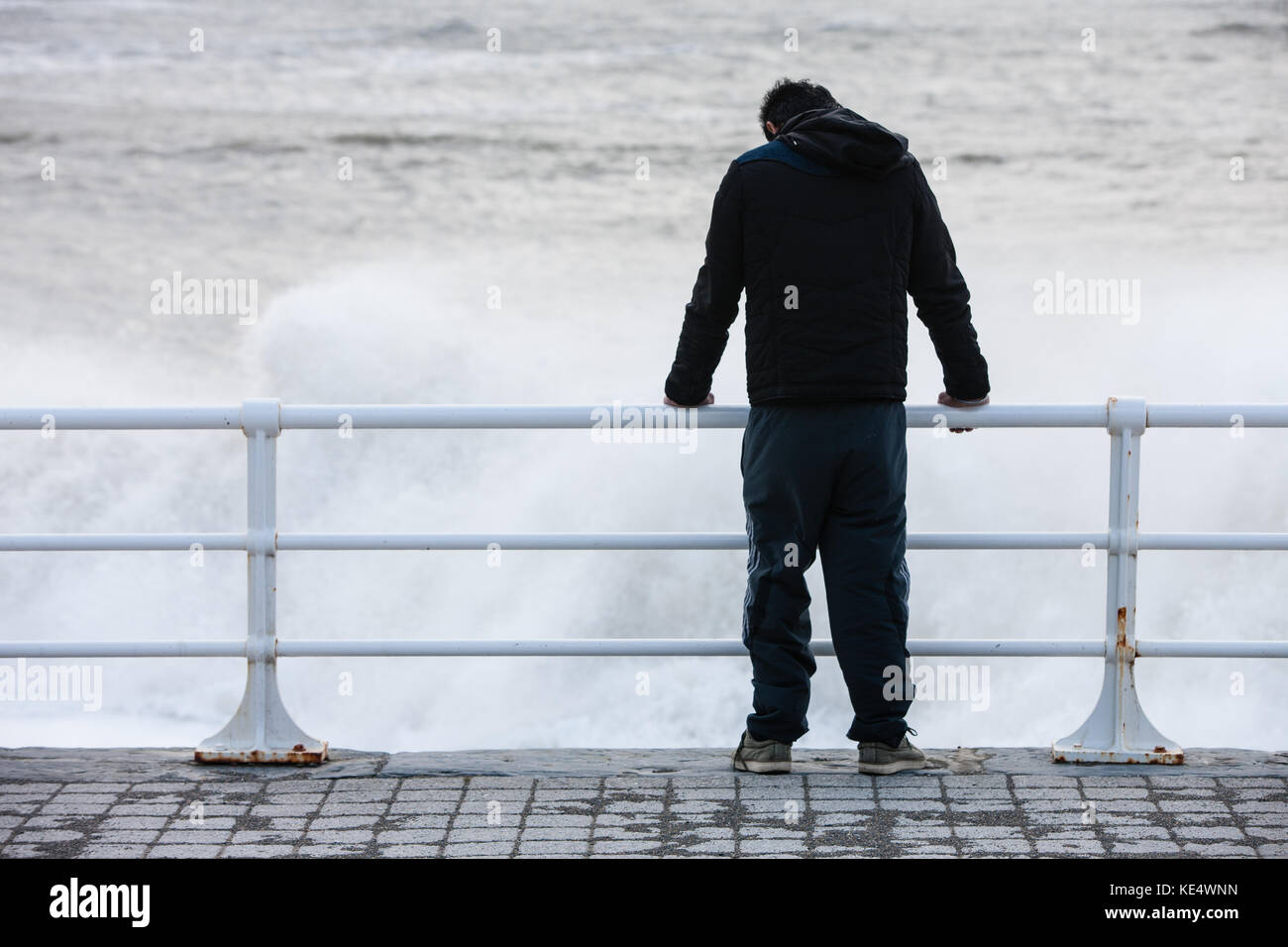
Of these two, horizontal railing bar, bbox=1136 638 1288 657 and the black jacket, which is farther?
horizontal railing bar, bbox=1136 638 1288 657

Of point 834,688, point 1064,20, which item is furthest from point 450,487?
point 1064,20

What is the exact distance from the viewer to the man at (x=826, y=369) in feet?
13.6

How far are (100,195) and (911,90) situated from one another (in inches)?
498

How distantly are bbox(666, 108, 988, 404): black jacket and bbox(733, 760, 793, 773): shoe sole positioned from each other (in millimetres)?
999

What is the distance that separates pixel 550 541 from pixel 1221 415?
6.05 ft

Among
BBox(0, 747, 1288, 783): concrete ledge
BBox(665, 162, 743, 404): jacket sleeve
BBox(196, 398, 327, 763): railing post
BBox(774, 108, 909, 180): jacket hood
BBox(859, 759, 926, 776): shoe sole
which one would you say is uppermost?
BBox(774, 108, 909, 180): jacket hood

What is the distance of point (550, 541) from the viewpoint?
445 cm

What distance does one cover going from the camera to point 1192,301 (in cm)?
1908

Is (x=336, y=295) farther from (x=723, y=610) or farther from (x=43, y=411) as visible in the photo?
(x=43, y=411)

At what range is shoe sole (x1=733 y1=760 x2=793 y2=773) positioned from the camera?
4375 millimetres

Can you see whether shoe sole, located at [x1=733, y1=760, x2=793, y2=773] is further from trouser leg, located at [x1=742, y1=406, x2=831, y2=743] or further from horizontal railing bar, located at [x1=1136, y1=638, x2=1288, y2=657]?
horizontal railing bar, located at [x1=1136, y1=638, x2=1288, y2=657]
